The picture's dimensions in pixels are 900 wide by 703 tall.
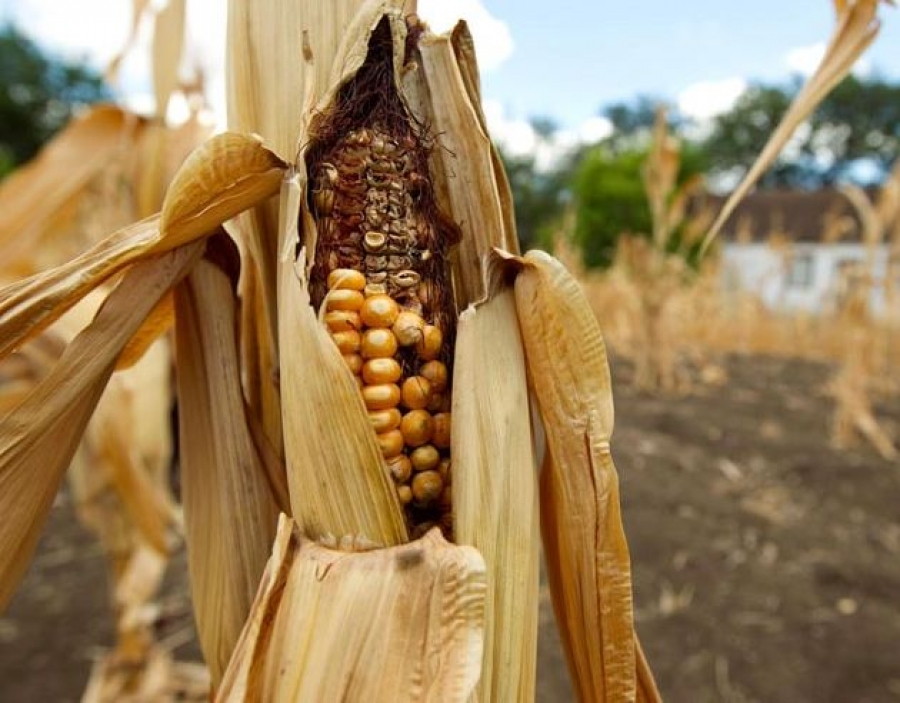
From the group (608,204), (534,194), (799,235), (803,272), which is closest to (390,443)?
(608,204)

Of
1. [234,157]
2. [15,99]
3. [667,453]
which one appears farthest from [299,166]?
[15,99]

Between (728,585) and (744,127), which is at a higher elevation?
(744,127)

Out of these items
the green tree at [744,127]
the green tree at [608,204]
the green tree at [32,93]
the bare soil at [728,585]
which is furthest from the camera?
the green tree at [744,127]

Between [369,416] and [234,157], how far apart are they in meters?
0.17

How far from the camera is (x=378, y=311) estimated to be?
392mm

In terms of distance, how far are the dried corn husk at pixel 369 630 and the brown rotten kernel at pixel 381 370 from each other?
89 mm

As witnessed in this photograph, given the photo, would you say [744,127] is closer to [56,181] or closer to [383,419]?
[56,181]

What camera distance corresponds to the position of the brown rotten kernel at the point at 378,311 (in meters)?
0.39

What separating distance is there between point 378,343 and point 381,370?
0.02m

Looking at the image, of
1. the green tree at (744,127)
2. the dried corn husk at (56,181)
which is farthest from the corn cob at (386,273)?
the green tree at (744,127)

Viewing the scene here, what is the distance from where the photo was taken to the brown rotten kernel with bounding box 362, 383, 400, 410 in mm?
391

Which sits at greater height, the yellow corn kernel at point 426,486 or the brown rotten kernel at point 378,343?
the brown rotten kernel at point 378,343

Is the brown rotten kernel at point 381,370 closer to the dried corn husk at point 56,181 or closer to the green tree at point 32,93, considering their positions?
the dried corn husk at point 56,181

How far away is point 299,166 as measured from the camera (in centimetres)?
41
